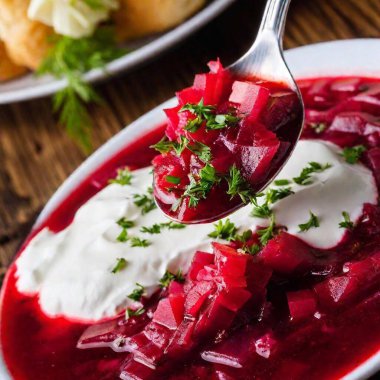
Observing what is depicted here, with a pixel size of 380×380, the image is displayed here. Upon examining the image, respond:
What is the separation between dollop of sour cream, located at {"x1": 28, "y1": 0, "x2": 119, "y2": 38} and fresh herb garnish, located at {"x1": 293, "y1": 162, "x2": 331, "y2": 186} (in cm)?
177

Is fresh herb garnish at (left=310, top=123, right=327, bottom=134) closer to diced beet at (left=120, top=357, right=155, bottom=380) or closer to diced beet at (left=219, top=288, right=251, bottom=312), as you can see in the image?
diced beet at (left=219, top=288, right=251, bottom=312)

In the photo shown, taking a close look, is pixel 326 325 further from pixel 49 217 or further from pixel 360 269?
pixel 49 217

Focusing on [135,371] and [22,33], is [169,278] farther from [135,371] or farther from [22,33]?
[22,33]

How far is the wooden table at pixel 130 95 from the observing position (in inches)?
150

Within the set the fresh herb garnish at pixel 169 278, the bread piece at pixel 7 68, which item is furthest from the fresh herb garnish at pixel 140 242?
the bread piece at pixel 7 68

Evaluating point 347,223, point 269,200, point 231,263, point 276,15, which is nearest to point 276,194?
point 269,200

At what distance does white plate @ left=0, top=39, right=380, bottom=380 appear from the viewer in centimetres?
313

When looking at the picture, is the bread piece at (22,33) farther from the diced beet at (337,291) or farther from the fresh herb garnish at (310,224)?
the diced beet at (337,291)

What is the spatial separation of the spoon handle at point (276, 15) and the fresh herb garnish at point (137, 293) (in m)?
1.08

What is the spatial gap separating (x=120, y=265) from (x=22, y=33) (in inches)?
73.9

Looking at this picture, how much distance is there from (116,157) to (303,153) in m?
1.01

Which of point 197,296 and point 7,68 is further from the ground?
point 7,68

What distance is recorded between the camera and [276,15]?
291 centimetres

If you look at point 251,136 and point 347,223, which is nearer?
point 251,136
